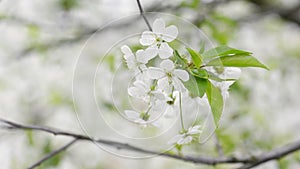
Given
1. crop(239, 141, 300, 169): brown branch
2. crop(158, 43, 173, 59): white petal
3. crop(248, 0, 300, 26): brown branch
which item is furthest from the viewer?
crop(248, 0, 300, 26): brown branch

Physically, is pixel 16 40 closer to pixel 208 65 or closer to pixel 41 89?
pixel 41 89

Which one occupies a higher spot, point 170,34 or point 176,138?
point 170,34

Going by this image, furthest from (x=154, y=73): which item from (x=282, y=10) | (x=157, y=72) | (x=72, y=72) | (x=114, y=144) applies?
(x=72, y=72)

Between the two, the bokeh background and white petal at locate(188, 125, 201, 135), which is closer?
white petal at locate(188, 125, 201, 135)

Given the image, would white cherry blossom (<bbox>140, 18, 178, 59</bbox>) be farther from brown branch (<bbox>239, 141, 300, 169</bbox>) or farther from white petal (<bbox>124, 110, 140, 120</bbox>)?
brown branch (<bbox>239, 141, 300, 169</bbox>)

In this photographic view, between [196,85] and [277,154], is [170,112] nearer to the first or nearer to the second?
[196,85]

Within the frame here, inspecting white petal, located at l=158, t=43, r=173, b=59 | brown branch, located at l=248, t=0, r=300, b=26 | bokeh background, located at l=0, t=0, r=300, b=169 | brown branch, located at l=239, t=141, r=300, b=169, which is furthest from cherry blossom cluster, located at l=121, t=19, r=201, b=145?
brown branch, located at l=248, t=0, r=300, b=26

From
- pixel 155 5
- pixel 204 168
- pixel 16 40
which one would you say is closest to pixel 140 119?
pixel 204 168
